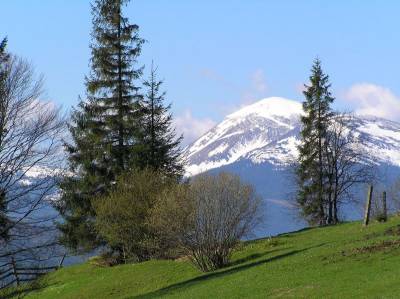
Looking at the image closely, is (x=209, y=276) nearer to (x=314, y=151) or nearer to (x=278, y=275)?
(x=278, y=275)

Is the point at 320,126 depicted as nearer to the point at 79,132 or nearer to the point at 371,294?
the point at 79,132

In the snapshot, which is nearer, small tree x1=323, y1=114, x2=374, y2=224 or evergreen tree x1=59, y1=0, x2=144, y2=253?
evergreen tree x1=59, y1=0, x2=144, y2=253

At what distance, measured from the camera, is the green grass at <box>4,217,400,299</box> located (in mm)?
21156

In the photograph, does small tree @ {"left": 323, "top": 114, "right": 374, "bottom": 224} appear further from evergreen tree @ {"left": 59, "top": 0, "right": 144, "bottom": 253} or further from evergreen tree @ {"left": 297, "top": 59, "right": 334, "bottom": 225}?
evergreen tree @ {"left": 59, "top": 0, "right": 144, "bottom": 253}

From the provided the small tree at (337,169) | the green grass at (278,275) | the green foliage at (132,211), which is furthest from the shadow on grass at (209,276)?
the small tree at (337,169)

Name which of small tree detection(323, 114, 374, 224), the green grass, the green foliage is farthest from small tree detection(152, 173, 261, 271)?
small tree detection(323, 114, 374, 224)

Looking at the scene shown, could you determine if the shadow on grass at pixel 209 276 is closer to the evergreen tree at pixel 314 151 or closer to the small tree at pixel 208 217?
the small tree at pixel 208 217

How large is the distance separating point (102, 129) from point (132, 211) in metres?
9.56

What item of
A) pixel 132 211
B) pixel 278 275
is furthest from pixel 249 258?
pixel 278 275

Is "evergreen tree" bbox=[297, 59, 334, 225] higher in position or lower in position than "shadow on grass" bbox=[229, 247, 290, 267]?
higher

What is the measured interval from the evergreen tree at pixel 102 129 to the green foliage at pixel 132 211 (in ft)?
15.7

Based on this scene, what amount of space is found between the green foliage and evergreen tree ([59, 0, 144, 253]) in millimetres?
4786

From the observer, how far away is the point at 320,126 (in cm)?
6159

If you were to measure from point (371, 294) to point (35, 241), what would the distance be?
10835 millimetres
